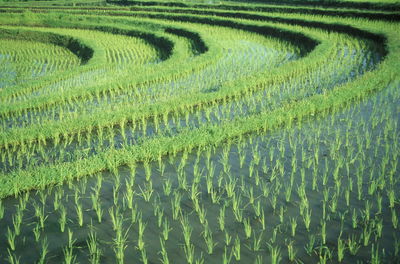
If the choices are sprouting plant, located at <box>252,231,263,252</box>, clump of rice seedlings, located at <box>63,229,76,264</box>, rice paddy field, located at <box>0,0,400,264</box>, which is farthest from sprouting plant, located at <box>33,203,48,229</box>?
sprouting plant, located at <box>252,231,263,252</box>

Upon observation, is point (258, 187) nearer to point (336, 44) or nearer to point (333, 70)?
point (333, 70)

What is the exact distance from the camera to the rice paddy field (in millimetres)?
3168

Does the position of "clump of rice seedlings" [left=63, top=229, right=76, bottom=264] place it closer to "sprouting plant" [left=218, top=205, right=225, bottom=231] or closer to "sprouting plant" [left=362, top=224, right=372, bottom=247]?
"sprouting plant" [left=218, top=205, right=225, bottom=231]

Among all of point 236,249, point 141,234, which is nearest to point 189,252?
point 236,249

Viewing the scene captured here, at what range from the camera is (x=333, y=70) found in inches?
338

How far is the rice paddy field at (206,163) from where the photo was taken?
317cm

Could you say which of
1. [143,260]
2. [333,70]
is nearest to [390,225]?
[143,260]

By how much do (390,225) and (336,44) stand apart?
29.4 ft

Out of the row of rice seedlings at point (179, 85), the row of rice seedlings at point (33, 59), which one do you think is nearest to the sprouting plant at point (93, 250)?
the row of rice seedlings at point (179, 85)

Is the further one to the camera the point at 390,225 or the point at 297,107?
the point at 297,107

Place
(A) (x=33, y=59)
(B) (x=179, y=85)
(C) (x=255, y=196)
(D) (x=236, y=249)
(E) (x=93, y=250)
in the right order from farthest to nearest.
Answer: (A) (x=33, y=59) < (B) (x=179, y=85) < (C) (x=255, y=196) < (E) (x=93, y=250) < (D) (x=236, y=249)

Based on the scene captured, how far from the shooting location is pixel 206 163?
4668 millimetres

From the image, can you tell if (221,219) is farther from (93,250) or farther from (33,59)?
(33,59)

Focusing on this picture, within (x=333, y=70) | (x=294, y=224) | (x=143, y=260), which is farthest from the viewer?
(x=333, y=70)
